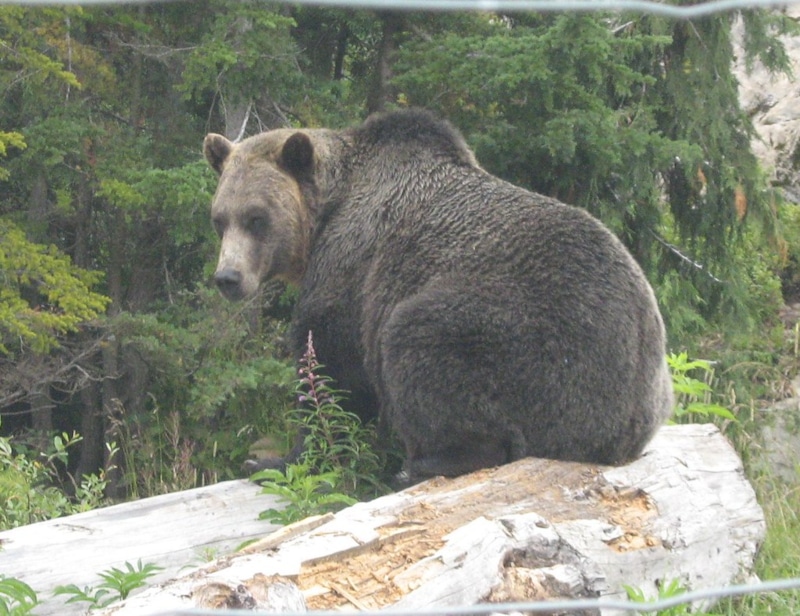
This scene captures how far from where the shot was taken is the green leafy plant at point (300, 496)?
4789 millimetres

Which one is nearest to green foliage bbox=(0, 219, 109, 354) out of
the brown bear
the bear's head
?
the bear's head

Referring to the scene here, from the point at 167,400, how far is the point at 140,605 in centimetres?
687

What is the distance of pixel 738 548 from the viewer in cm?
473

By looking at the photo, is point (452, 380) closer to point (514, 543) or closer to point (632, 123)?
point (514, 543)

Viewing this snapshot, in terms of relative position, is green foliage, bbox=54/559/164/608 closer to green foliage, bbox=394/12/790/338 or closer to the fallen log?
the fallen log

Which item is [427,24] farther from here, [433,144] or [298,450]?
Answer: [298,450]

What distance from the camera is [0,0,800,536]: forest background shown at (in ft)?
25.1

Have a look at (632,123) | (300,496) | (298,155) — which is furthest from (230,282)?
(632,123)

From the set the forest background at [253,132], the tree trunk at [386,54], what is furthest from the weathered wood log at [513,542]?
the tree trunk at [386,54]

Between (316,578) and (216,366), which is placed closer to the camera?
(316,578)

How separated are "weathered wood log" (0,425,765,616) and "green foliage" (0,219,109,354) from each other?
3.27 m

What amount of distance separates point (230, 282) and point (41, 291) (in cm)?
291

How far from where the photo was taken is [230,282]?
600 centimetres

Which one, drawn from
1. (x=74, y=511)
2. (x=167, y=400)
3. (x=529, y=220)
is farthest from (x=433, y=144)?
(x=167, y=400)
